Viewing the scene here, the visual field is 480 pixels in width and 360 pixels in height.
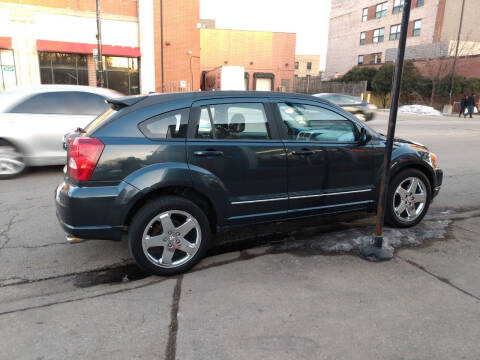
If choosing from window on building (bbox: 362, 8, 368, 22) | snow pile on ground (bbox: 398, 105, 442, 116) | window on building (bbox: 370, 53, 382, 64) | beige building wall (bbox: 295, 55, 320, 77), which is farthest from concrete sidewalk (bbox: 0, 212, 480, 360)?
beige building wall (bbox: 295, 55, 320, 77)

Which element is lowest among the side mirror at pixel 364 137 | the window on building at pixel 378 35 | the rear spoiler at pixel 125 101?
the side mirror at pixel 364 137

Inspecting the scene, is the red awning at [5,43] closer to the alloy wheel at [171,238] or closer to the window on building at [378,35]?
the alloy wheel at [171,238]

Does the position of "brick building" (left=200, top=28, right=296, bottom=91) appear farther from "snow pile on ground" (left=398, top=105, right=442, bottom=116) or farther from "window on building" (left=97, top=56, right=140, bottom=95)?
"window on building" (left=97, top=56, right=140, bottom=95)

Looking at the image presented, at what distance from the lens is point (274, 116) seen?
392cm

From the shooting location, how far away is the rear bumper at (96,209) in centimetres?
326

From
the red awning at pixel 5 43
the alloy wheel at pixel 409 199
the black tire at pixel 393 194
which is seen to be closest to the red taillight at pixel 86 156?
the black tire at pixel 393 194

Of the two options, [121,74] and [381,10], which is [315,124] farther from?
[381,10]

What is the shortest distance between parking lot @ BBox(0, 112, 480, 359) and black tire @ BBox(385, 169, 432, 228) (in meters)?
0.18

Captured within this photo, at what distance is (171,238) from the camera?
3498 millimetres

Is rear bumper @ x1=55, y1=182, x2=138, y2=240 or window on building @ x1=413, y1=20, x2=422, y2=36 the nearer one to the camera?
rear bumper @ x1=55, y1=182, x2=138, y2=240

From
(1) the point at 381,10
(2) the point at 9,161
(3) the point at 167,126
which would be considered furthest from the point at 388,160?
(1) the point at 381,10

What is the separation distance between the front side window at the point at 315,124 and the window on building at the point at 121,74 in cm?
2362

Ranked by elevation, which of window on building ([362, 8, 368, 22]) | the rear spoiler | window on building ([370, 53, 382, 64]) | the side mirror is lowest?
the side mirror

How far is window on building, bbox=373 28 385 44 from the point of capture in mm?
51925
